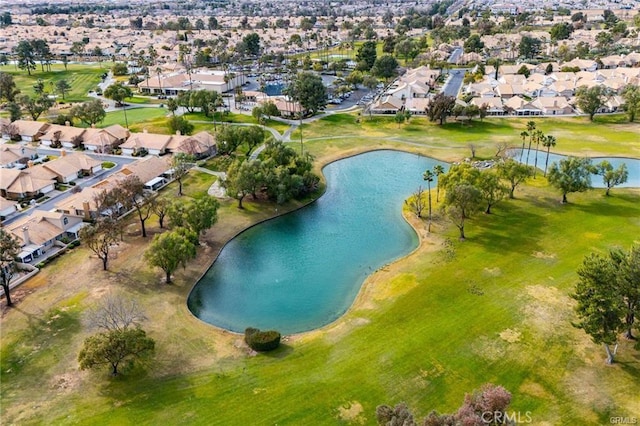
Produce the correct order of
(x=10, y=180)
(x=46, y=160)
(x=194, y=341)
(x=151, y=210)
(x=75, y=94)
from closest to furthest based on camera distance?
1. (x=194, y=341)
2. (x=151, y=210)
3. (x=10, y=180)
4. (x=46, y=160)
5. (x=75, y=94)

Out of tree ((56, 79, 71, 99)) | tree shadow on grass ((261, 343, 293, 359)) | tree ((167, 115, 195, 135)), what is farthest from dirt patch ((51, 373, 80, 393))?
tree ((56, 79, 71, 99))

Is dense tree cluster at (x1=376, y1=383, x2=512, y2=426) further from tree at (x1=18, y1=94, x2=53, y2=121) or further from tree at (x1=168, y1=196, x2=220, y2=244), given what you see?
tree at (x1=18, y1=94, x2=53, y2=121)

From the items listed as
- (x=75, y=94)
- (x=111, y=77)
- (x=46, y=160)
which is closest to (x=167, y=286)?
(x=46, y=160)

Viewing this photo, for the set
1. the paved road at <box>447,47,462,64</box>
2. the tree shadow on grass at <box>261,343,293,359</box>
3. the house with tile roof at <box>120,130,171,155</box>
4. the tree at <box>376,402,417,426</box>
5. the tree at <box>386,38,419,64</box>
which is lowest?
the tree shadow on grass at <box>261,343,293,359</box>

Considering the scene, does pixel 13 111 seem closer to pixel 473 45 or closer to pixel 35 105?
pixel 35 105

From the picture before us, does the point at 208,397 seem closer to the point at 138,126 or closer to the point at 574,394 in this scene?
the point at 574,394
